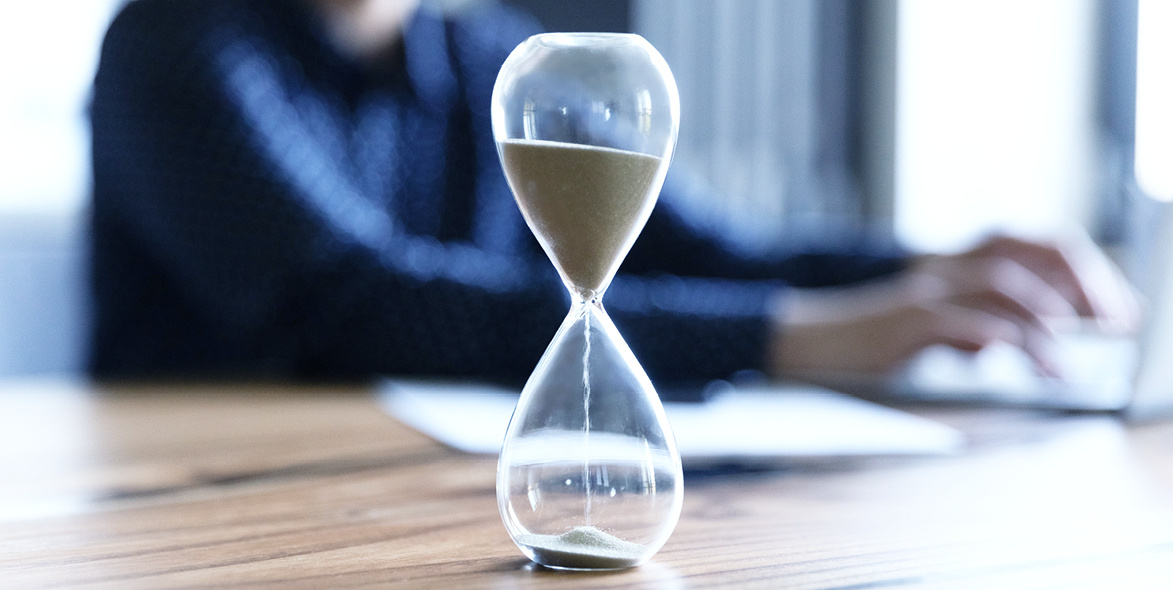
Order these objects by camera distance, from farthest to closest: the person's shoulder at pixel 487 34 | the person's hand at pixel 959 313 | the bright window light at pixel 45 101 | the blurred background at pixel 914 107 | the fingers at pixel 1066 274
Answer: the blurred background at pixel 914 107 → the bright window light at pixel 45 101 → the person's shoulder at pixel 487 34 → the fingers at pixel 1066 274 → the person's hand at pixel 959 313

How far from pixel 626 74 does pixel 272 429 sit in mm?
356

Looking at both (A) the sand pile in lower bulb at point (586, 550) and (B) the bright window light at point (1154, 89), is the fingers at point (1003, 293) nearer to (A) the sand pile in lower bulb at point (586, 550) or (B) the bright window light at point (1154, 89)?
(A) the sand pile in lower bulb at point (586, 550)

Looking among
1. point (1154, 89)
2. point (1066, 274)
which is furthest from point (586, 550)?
point (1154, 89)

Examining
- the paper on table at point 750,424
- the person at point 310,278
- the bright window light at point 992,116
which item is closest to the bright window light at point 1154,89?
the bright window light at point 992,116

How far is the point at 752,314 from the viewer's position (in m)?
0.85

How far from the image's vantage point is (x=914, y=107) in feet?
7.34

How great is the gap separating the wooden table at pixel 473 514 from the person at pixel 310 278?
0.87 ft

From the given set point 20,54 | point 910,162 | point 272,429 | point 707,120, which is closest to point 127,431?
point 272,429

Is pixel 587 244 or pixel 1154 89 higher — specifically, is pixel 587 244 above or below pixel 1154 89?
below

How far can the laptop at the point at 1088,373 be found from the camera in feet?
1.86

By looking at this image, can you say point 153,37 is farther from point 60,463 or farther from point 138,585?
point 138,585

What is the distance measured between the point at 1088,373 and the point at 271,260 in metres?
0.68

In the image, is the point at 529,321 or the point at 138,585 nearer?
the point at 138,585

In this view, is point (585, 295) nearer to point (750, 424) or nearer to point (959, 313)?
point (750, 424)
